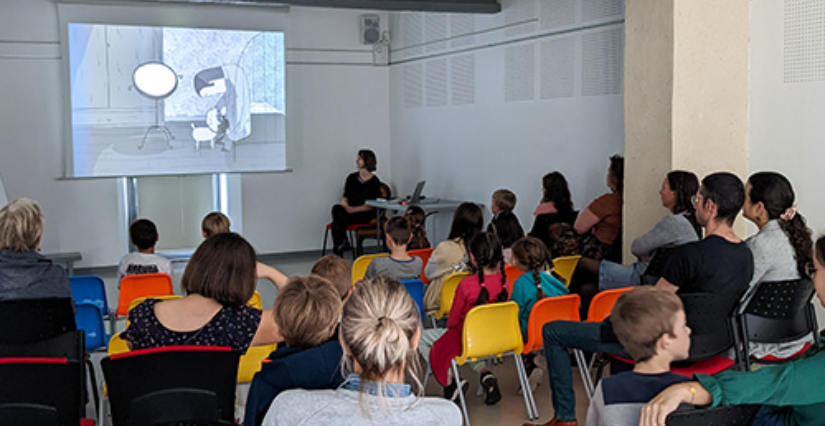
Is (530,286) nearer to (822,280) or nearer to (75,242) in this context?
(822,280)

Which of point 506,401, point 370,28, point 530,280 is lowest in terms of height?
point 506,401

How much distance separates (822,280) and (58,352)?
291 centimetres

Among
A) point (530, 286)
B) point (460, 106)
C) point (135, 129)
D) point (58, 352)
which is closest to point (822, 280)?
point (530, 286)

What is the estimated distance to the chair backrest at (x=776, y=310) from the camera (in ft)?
12.4

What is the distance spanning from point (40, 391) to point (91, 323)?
1746 mm

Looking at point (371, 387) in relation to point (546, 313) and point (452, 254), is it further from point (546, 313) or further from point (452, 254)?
point (452, 254)

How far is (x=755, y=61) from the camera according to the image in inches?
213

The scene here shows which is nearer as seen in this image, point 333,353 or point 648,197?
point 333,353

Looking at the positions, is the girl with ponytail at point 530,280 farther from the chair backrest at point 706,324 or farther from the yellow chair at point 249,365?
the yellow chair at point 249,365

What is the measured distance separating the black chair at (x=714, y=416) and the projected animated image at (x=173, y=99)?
822 cm

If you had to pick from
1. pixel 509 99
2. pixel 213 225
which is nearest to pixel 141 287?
pixel 213 225

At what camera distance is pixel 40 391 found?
2826 mm

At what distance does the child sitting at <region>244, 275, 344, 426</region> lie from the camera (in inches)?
101

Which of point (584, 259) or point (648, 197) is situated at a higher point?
point (648, 197)
